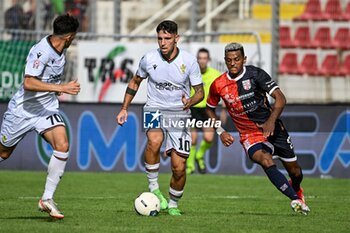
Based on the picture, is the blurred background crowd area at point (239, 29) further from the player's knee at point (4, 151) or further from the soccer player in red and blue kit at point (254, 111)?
the player's knee at point (4, 151)

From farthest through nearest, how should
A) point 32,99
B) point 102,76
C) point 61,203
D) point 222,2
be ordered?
point 222,2 → point 102,76 → point 61,203 → point 32,99

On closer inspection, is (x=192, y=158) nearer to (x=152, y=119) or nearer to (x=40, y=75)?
(x=152, y=119)

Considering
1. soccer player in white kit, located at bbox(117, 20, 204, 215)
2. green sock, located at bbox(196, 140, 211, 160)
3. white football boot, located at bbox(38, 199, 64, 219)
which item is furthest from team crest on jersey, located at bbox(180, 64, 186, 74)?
green sock, located at bbox(196, 140, 211, 160)

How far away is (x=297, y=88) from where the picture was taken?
2344cm

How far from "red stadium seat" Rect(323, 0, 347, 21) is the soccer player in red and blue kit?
13080 millimetres

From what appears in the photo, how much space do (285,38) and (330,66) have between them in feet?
5.28

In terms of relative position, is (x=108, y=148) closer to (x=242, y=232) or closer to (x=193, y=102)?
(x=193, y=102)

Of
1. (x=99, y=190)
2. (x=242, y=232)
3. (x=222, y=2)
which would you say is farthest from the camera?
(x=222, y=2)

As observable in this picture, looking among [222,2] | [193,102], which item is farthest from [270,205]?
[222,2]

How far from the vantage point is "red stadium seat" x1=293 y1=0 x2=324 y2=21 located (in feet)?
85.3

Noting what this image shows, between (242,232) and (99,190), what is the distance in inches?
249

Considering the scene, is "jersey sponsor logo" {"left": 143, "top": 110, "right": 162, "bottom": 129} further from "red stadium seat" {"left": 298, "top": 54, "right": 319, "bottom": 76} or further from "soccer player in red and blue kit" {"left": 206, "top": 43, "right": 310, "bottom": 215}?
"red stadium seat" {"left": 298, "top": 54, "right": 319, "bottom": 76}

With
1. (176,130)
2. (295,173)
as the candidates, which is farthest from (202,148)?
(176,130)

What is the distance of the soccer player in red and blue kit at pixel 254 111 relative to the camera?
12453mm
